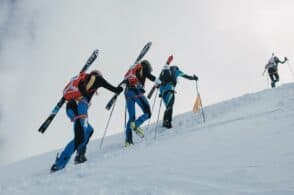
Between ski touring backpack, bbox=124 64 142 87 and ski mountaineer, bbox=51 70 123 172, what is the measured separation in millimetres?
1984

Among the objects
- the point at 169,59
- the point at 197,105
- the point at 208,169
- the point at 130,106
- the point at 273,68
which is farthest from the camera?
the point at 273,68

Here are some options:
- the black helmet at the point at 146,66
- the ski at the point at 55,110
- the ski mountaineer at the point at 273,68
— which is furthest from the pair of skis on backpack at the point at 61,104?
the ski mountaineer at the point at 273,68

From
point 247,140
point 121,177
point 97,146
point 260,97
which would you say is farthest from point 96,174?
point 260,97

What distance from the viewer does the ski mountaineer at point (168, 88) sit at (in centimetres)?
1397

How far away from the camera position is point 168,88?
14055 mm

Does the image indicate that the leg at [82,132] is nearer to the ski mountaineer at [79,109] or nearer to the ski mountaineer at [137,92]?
the ski mountaineer at [79,109]

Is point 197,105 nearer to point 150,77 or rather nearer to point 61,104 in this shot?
point 150,77

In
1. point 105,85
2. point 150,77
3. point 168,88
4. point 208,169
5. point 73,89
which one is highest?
point 168,88

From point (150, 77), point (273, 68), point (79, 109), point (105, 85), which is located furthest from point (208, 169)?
point (273, 68)

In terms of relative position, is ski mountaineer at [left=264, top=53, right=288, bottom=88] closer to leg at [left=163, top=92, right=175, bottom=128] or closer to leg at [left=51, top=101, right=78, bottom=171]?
leg at [left=163, top=92, right=175, bottom=128]

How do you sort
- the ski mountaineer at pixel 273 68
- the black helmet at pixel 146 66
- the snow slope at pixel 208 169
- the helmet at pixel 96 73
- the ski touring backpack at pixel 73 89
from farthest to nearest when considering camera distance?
the ski mountaineer at pixel 273 68 < the black helmet at pixel 146 66 < the helmet at pixel 96 73 < the ski touring backpack at pixel 73 89 < the snow slope at pixel 208 169

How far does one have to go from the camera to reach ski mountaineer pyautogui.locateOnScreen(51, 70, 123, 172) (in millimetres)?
9664

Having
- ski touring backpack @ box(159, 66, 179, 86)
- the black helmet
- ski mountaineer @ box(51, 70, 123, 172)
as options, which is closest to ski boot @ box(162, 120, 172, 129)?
ski touring backpack @ box(159, 66, 179, 86)

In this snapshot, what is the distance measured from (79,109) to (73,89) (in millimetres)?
438
